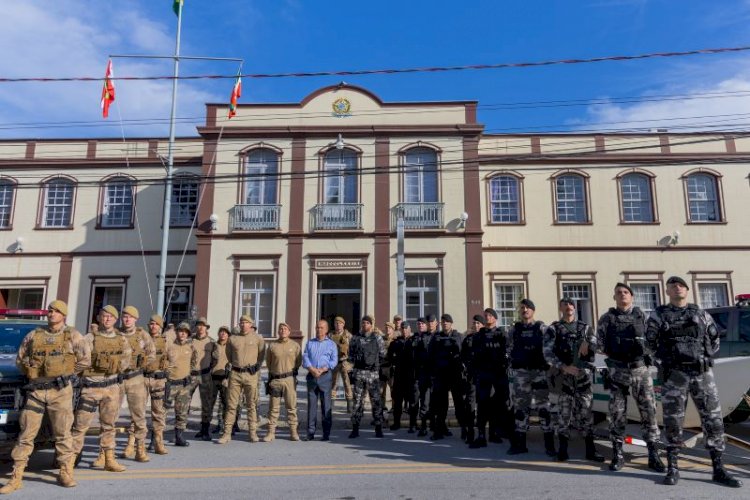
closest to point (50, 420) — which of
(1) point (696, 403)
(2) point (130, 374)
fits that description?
(2) point (130, 374)

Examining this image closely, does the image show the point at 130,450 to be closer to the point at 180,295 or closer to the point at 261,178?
the point at 261,178

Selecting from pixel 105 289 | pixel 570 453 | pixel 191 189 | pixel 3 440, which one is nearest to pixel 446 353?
pixel 570 453

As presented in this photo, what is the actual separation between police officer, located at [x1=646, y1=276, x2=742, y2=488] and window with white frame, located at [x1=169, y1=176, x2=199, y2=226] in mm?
17296

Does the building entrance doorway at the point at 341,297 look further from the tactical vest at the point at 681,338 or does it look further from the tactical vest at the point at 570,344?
the tactical vest at the point at 681,338

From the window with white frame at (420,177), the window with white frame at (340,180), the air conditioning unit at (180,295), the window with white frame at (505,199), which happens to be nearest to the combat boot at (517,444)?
the window with white frame at (420,177)

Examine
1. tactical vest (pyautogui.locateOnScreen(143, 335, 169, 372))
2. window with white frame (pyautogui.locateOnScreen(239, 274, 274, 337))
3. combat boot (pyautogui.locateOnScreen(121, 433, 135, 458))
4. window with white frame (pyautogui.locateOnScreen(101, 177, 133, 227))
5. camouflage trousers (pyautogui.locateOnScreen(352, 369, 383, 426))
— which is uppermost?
window with white frame (pyautogui.locateOnScreen(101, 177, 133, 227))

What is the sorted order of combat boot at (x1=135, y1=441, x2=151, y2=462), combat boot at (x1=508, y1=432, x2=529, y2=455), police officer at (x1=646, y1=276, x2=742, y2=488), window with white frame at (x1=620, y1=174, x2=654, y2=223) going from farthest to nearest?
window with white frame at (x1=620, y1=174, x2=654, y2=223) → combat boot at (x1=508, y1=432, x2=529, y2=455) → combat boot at (x1=135, y1=441, x2=151, y2=462) → police officer at (x1=646, y1=276, x2=742, y2=488)

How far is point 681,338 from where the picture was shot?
572 cm

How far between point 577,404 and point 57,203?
20481 mm

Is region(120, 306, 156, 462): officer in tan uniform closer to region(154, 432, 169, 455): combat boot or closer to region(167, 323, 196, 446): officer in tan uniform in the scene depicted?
region(154, 432, 169, 455): combat boot

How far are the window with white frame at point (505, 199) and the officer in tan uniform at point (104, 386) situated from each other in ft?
49.5

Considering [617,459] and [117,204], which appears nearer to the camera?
[617,459]

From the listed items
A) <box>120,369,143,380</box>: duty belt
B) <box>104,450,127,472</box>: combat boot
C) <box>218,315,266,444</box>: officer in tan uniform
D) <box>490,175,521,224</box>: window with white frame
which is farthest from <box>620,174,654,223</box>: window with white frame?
<box>104,450,127,472</box>: combat boot

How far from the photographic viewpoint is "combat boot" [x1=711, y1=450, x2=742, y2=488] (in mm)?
5363
